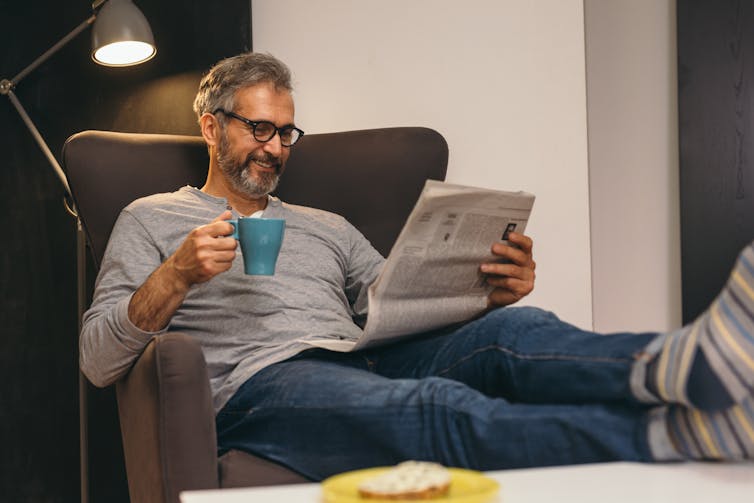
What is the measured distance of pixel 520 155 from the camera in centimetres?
Result: 240

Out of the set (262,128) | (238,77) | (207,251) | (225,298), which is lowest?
(225,298)

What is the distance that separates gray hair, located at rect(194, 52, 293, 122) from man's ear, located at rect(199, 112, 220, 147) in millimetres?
16

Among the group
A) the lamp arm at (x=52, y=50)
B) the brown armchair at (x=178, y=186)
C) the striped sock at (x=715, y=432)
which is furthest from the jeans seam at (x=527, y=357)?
the lamp arm at (x=52, y=50)

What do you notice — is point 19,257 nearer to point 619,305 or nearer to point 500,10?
point 500,10

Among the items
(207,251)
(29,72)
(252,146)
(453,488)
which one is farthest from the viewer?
(29,72)

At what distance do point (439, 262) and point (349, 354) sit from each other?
0.89 feet

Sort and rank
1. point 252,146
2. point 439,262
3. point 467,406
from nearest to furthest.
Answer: point 467,406
point 439,262
point 252,146

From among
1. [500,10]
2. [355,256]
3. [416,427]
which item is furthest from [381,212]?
[416,427]

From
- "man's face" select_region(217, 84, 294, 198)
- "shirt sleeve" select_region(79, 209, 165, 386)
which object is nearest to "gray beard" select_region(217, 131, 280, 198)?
"man's face" select_region(217, 84, 294, 198)

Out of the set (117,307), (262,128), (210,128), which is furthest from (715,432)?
(210,128)

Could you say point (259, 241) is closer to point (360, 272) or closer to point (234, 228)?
point (234, 228)

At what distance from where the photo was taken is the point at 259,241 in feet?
4.62

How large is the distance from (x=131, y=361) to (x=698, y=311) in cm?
173

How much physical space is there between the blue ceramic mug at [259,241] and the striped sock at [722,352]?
0.72 metres
